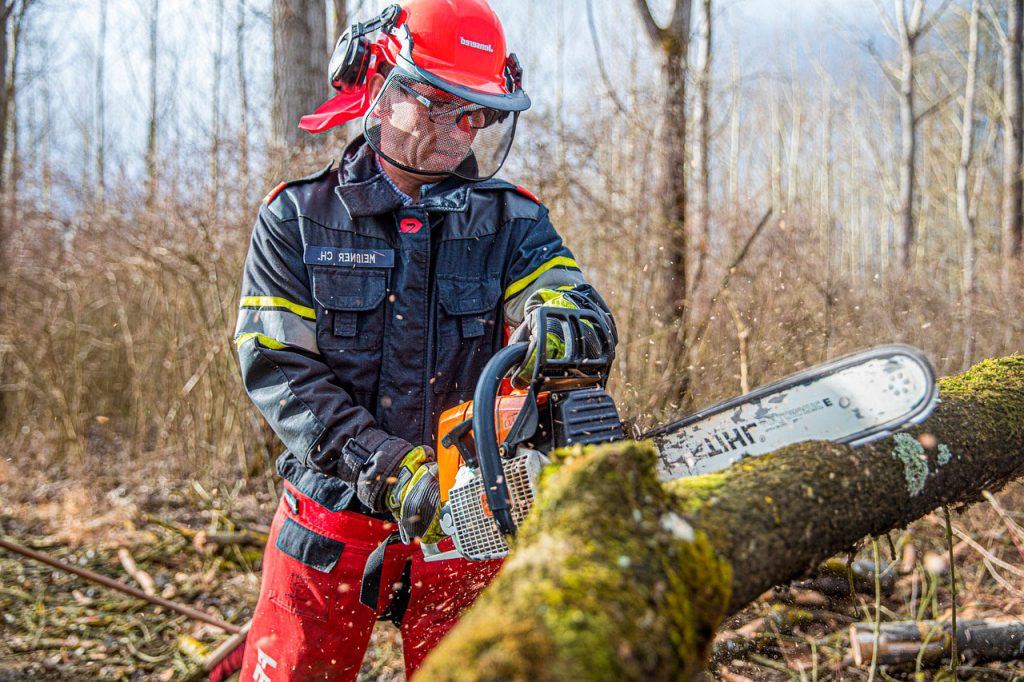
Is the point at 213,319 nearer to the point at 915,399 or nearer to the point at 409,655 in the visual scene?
the point at 409,655

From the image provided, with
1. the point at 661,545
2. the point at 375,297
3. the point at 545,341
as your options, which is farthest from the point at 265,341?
the point at 661,545

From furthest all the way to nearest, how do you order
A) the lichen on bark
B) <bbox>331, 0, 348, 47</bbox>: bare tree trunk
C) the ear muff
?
<bbox>331, 0, 348, 47</bbox>: bare tree trunk
the ear muff
the lichen on bark

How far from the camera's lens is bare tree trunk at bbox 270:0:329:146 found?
5.05 m

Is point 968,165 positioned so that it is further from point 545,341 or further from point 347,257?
point 545,341

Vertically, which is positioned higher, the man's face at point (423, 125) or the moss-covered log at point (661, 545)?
the man's face at point (423, 125)

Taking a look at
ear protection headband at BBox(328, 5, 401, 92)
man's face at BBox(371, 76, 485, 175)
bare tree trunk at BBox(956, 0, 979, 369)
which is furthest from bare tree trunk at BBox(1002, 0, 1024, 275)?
Result: ear protection headband at BBox(328, 5, 401, 92)

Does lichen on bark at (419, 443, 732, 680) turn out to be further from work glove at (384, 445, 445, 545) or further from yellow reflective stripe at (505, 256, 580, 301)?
Answer: yellow reflective stripe at (505, 256, 580, 301)

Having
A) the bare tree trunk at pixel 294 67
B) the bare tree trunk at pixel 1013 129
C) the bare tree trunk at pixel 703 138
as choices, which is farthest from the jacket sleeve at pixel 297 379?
the bare tree trunk at pixel 1013 129

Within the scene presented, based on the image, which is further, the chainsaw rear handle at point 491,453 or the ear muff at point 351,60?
the ear muff at point 351,60

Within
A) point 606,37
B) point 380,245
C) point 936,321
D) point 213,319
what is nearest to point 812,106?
point 606,37

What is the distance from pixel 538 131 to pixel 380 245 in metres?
3.95

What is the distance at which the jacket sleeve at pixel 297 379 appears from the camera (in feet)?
6.18

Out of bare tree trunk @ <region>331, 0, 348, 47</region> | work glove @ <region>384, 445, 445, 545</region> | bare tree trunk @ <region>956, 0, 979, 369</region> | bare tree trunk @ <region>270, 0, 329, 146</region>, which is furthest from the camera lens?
bare tree trunk @ <region>956, 0, 979, 369</region>

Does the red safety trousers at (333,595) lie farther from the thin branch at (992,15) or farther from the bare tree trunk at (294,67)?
the thin branch at (992,15)
